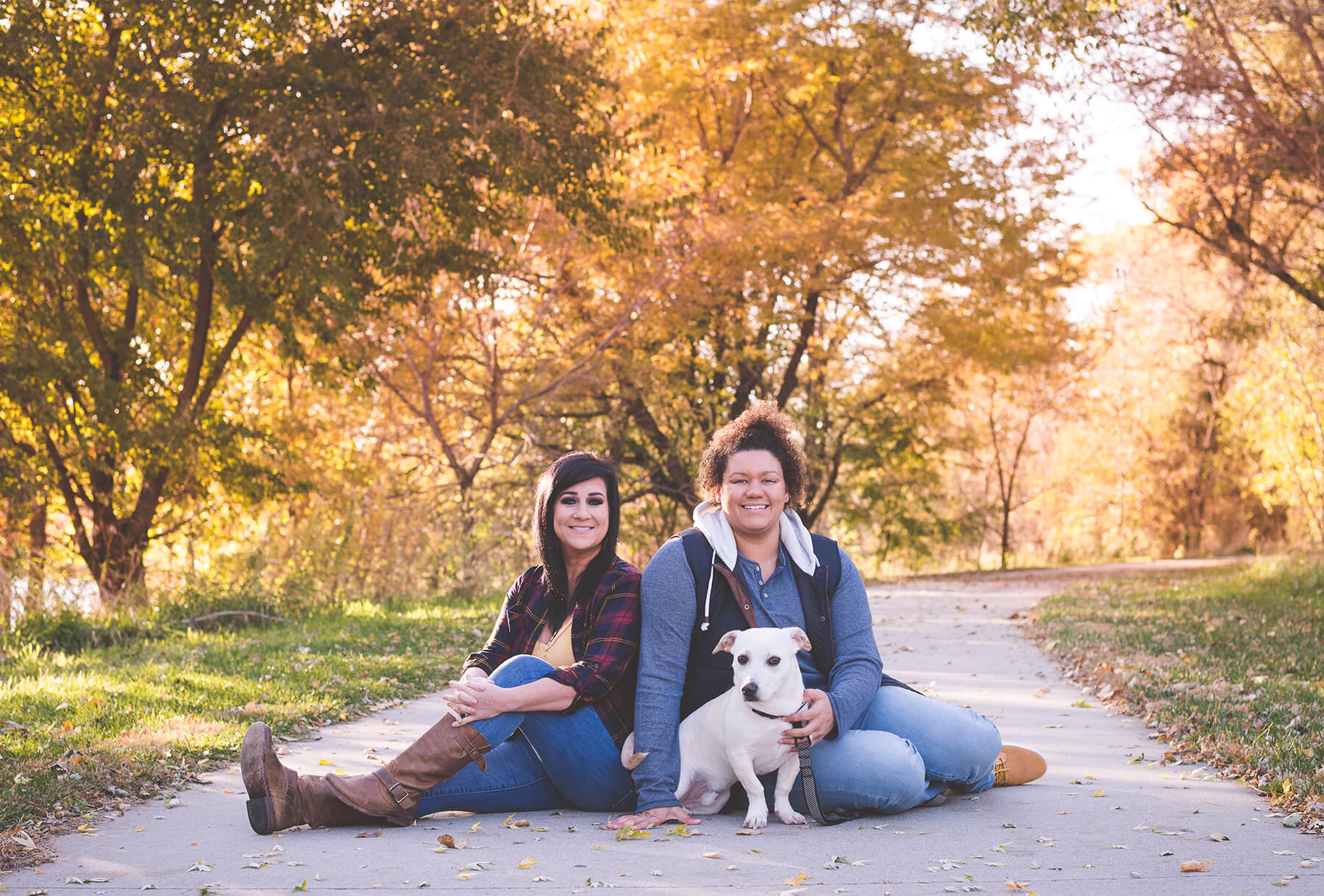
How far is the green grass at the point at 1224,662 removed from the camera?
543cm

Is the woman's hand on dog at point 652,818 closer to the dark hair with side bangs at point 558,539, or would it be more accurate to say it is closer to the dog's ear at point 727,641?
the dog's ear at point 727,641

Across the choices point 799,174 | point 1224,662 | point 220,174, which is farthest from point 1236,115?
point 220,174

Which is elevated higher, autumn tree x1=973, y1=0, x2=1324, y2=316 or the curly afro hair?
autumn tree x1=973, y1=0, x2=1324, y2=316

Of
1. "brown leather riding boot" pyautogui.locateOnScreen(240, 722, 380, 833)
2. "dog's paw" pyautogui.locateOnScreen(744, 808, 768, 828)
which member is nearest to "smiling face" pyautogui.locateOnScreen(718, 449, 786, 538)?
"dog's paw" pyautogui.locateOnScreen(744, 808, 768, 828)

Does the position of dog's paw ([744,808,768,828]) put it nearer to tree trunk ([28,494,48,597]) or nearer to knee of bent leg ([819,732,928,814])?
knee of bent leg ([819,732,928,814])

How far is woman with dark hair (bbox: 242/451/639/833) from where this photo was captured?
451 centimetres

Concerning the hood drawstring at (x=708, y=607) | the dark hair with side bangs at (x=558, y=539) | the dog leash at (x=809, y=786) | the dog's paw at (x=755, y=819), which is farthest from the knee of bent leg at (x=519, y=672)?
the dog's paw at (x=755, y=819)

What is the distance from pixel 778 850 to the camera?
165 inches

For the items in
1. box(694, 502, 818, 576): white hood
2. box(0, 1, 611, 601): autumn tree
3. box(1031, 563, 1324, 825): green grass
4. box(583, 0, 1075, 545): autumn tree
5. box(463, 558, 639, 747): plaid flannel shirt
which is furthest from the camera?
box(583, 0, 1075, 545): autumn tree

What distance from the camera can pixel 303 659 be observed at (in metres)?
8.73

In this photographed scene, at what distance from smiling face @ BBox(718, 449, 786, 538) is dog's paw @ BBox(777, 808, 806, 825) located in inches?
43.4

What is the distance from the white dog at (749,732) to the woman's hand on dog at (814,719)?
0.10 ft

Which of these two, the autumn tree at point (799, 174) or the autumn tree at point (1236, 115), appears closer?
the autumn tree at point (1236, 115)

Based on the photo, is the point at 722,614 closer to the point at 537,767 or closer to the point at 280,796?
the point at 537,767
